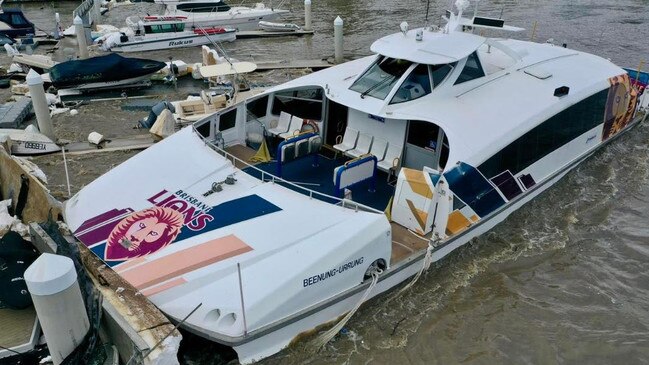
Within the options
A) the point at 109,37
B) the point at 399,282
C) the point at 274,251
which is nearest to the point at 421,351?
the point at 399,282

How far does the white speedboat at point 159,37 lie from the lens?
21906 mm

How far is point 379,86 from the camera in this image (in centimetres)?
787

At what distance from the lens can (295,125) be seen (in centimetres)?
862

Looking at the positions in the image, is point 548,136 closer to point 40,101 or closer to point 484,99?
point 484,99

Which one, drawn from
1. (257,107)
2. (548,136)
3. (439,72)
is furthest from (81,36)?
(548,136)

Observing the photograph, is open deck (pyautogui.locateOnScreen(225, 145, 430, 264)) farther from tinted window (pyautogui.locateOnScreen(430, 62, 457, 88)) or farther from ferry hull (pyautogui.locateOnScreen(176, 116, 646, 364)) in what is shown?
tinted window (pyautogui.locateOnScreen(430, 62, 457, 88))

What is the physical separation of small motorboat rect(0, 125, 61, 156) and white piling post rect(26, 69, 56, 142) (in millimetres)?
235

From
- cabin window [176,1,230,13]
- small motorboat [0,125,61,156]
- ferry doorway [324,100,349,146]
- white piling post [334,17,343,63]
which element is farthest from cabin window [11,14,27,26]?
ferry doorway [324,100,349,146]

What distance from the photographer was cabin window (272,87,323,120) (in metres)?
8.70

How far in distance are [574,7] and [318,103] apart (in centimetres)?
2303

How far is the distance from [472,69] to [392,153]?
1906 millimetres

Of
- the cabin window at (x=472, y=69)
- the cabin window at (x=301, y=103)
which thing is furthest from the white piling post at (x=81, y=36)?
the cabin window at (x=472, y=69)

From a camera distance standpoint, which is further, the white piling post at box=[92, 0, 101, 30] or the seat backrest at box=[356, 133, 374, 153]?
the white piling post at box=[92, 0, 101, 30]

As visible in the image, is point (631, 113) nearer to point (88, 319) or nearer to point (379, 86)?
point (379, 86)
